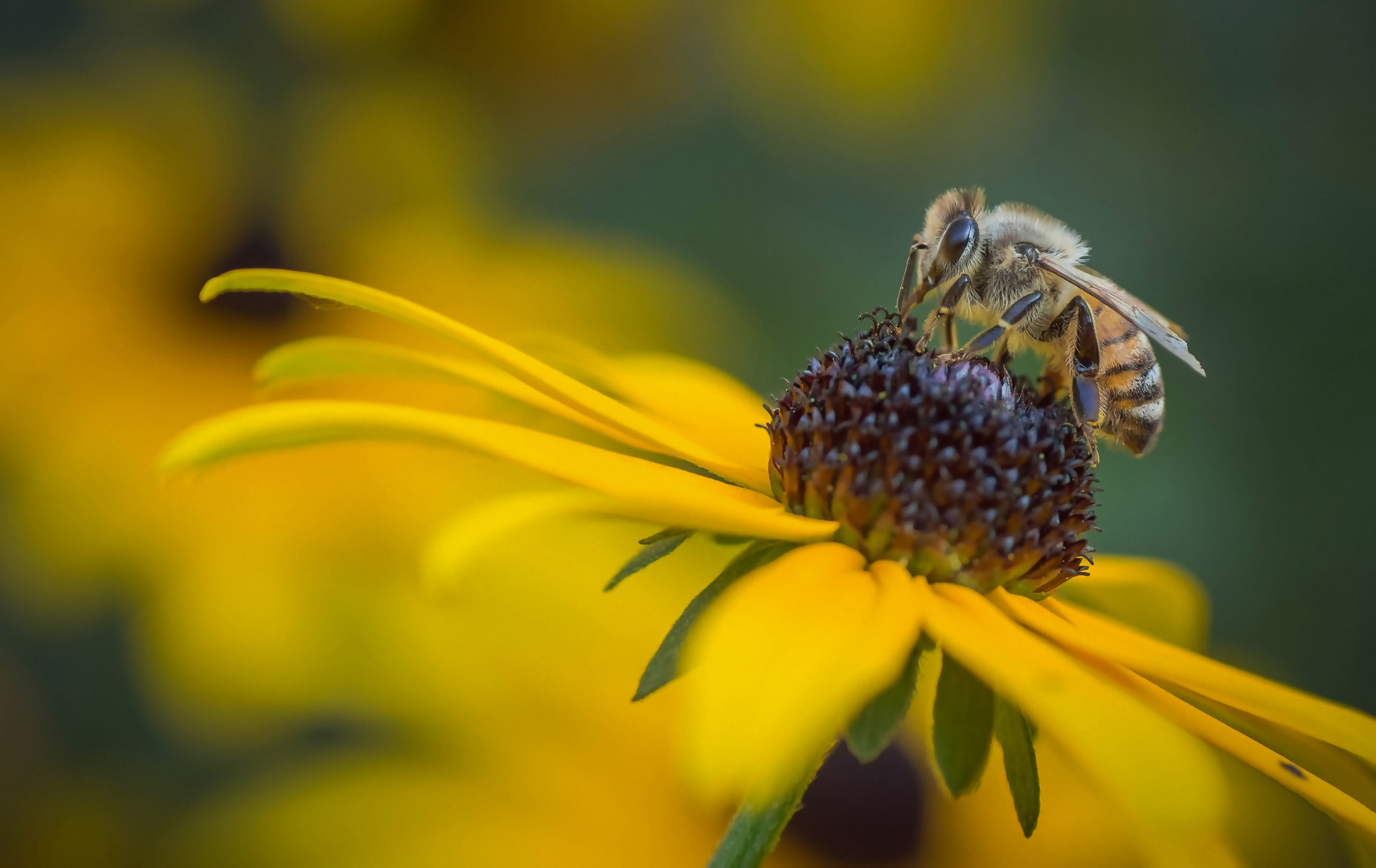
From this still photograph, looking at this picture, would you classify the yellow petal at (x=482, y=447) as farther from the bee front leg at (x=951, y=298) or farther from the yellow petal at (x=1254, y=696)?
the bee front leg at (x=951, y=298)

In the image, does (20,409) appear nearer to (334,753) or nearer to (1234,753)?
(334,753)

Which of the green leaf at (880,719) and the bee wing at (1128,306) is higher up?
the bee wing at (1128,306)

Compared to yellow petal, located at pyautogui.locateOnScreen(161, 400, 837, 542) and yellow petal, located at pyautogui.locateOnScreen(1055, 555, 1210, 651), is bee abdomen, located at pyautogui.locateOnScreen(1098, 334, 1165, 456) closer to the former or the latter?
yellow petal, located at pyautogui.locateOnScreen(1055, 555, 1210, 651)

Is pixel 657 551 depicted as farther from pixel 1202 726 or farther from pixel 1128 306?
pixel 1128 306

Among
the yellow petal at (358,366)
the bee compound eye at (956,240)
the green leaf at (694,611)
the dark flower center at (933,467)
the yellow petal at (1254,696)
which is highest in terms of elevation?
the bee compound eye at (956,240)

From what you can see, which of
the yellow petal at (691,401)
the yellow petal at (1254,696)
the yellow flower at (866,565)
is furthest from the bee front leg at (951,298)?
the yellow petal at (1254,696)

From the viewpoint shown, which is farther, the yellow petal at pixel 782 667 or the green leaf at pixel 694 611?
the green leaf at pixel 694 611

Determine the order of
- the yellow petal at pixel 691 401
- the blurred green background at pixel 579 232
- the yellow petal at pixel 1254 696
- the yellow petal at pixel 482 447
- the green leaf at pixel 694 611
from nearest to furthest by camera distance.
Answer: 1. the yellow petal at pixel 482 447
2. the green leaf at pixel 694 611
3. the yellow petal at pixel 1254 696
4. the yellow petal at pixel 691 401
5. the blurred green background at pixel 579 232

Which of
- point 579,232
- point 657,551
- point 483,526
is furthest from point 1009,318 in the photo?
point 579,232
